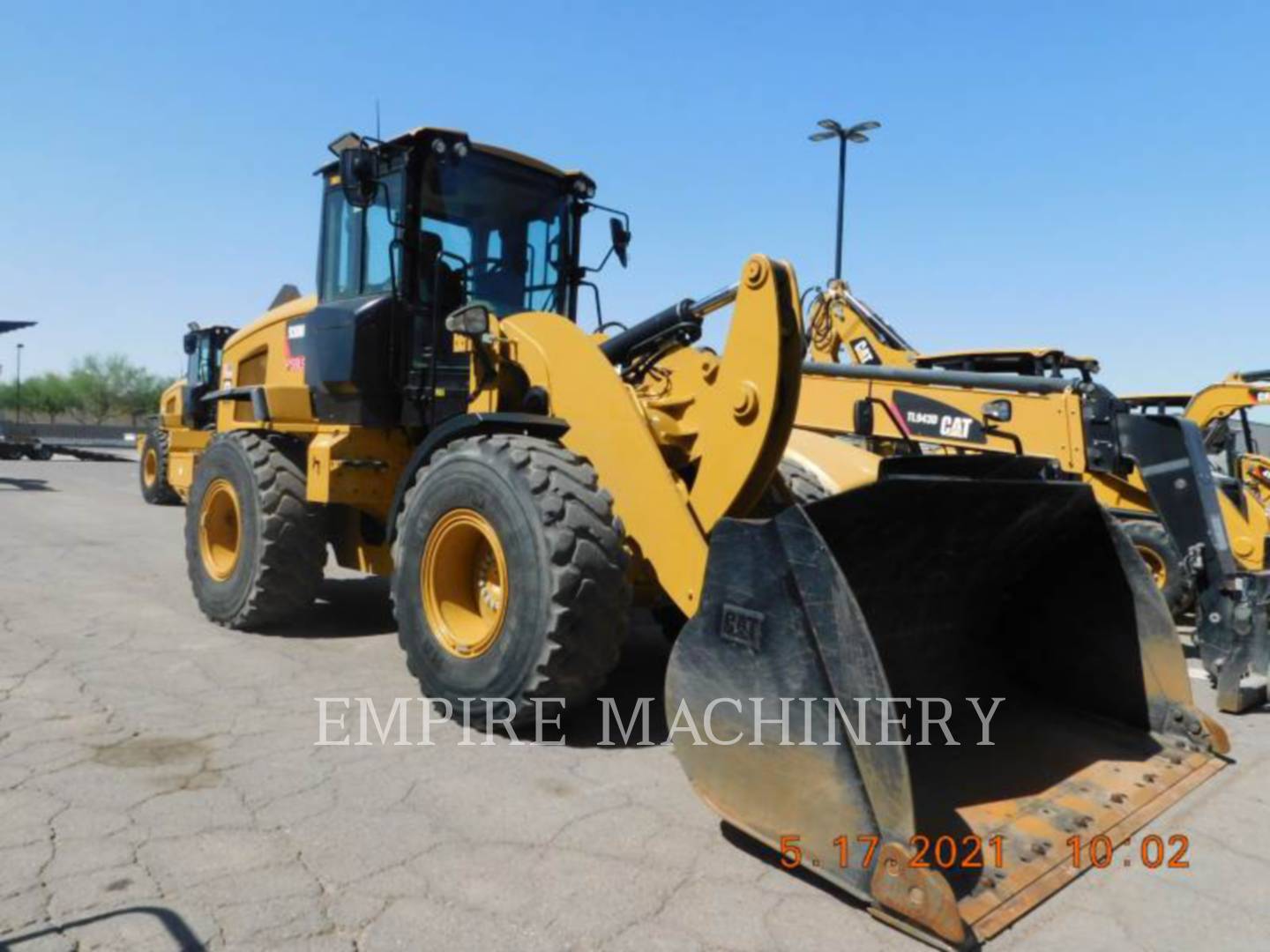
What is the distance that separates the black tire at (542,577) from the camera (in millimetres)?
3578

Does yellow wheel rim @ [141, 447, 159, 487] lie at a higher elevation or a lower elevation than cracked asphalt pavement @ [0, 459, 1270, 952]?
higher

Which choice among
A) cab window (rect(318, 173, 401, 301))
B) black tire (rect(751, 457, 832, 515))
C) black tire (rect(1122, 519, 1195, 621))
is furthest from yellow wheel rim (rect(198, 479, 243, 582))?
black tire (rect(1122, 519, 1195, 621))

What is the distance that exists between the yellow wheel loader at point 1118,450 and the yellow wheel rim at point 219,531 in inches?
146

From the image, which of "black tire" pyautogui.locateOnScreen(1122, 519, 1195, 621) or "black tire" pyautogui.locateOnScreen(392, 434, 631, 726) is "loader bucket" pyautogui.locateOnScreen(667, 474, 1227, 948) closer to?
"black tire" pyautogui.locateOnScreen(392, 434, 631, 726)

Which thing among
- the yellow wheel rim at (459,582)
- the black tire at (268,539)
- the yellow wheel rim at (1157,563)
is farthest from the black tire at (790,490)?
the yellow wheel rim at (1157,563)

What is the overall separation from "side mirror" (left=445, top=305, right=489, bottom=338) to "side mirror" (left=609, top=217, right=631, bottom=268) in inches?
61.5

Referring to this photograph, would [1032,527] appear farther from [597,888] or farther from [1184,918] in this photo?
[597,888]

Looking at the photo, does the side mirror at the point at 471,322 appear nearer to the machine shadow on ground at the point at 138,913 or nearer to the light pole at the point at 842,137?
the machine shadow on ground at the point at 138,913

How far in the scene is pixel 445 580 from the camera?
14.0 feet

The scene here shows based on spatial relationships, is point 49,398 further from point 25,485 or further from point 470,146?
point 470,146

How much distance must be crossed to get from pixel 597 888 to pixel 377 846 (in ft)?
2.40

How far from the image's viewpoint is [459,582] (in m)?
4.30

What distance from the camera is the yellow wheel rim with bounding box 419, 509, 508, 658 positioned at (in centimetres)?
411
